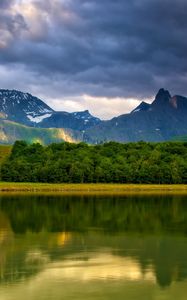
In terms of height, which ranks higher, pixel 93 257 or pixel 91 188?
pixel 91 188

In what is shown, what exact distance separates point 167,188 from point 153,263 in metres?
137

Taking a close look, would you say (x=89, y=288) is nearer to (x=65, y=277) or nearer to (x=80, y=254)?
(x=65, y=277)

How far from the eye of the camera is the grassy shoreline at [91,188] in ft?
544

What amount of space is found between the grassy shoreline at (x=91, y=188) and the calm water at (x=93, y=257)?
83.5 m

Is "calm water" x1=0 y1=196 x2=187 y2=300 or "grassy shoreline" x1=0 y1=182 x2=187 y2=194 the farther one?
"grassy shoreline" x1=0 y1=182 x2=187 y2=194

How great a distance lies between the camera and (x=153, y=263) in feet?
140

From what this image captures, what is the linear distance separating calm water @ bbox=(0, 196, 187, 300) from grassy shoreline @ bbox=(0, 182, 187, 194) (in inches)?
3289

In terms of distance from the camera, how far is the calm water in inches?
1340

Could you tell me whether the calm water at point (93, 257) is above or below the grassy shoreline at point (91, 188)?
below

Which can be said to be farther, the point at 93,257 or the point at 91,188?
the point at 91,188

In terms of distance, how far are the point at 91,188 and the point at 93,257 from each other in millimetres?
129237

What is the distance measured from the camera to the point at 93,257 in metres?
45.7

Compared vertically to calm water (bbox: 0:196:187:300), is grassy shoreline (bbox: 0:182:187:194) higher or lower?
higher

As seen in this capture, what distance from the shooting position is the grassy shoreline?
544ft
